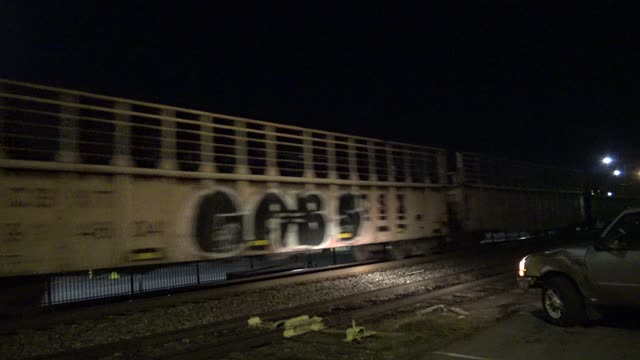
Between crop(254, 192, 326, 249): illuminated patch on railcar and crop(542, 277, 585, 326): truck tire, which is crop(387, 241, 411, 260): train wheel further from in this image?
crop(542, 277, 585, 326): truck tire

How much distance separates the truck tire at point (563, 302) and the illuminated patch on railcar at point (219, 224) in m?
6.47

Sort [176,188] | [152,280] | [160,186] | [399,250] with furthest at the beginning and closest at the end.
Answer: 1. [399,250]
2. [152,280]
3. [176,188]
4. [160,186]

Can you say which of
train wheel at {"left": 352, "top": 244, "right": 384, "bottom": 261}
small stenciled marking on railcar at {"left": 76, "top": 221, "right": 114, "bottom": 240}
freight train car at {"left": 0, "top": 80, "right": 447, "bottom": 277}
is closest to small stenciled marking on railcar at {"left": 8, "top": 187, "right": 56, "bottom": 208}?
freight train car at {"left": 0, "top": 80, "right": 447, "bottom": 277}

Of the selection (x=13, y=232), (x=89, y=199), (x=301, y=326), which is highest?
(x=89, y=199)

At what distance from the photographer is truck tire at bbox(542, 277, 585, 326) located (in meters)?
7.70

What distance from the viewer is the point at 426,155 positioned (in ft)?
65.8

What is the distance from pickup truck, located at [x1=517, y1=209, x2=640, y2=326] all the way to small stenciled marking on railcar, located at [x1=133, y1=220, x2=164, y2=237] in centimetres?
655

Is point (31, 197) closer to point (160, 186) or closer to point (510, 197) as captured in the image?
point (160, 186)

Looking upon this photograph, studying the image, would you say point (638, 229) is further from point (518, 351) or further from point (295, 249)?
point (295, 249)

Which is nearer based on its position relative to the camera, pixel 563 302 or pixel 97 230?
pixel 563 302

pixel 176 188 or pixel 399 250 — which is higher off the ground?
pixel 176 188

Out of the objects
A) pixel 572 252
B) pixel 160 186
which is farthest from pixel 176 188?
pixel 572 252

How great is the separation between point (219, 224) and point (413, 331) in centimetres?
533

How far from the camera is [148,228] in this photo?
10695mm
